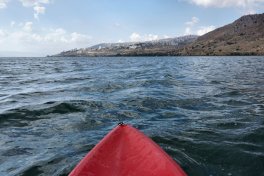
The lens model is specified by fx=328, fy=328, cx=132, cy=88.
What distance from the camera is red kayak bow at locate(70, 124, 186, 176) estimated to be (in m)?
6.41

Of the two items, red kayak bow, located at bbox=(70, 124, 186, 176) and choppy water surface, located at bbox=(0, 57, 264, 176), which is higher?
red kayak bow, located at bbox=(70, 124, 186, 176)

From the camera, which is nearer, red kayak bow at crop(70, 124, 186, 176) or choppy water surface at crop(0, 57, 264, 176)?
red kayak bow at crop(70, 124, 186, 176)

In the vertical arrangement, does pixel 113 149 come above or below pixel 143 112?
above

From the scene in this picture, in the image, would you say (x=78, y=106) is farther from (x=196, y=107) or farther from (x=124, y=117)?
(x=196, y=107)

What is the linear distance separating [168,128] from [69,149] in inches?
162

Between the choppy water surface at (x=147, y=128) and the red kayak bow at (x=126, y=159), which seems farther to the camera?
the choppy water surface at (x=147, y=128)

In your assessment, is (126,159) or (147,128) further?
(147,128)

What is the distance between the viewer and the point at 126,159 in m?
7.07

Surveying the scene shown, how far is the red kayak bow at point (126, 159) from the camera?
641 cm

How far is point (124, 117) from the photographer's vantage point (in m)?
15.4

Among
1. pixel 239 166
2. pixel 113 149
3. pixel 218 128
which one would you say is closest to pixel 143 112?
pixel 218 128

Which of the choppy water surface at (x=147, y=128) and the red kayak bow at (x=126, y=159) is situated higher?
the red kayak bow at (x=126, y=159)

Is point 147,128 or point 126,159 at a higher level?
point 126,159

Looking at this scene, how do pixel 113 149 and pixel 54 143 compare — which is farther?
pixel 54 143
